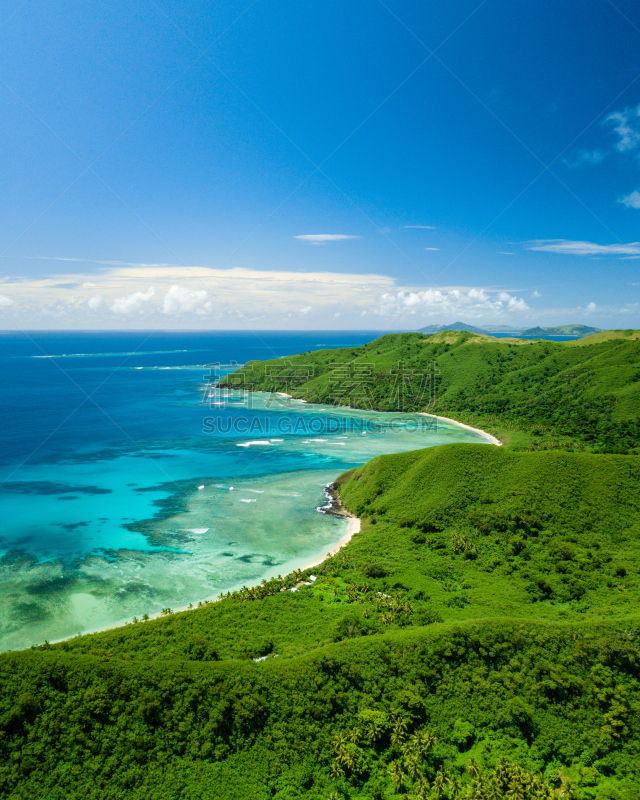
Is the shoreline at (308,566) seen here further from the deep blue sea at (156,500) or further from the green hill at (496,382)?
the green hill at (496,382)

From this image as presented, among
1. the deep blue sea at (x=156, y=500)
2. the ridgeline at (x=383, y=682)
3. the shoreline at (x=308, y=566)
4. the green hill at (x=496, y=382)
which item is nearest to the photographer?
the ridgeline at (x=383, y=682)

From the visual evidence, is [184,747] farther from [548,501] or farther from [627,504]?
[627,504]

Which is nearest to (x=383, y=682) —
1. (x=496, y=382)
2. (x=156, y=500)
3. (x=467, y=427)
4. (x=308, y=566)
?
(x=308, y=566)

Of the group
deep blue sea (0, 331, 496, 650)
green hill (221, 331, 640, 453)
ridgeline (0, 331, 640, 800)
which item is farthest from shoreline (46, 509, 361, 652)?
green hill (221, 331, 640, 453)

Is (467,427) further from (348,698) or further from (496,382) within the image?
(348,698)

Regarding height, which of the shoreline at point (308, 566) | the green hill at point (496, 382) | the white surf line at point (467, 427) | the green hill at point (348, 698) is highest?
the green hill at point (496, 382)

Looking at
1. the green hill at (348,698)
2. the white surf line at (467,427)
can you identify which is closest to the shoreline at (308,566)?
the green hill at (348,698)
